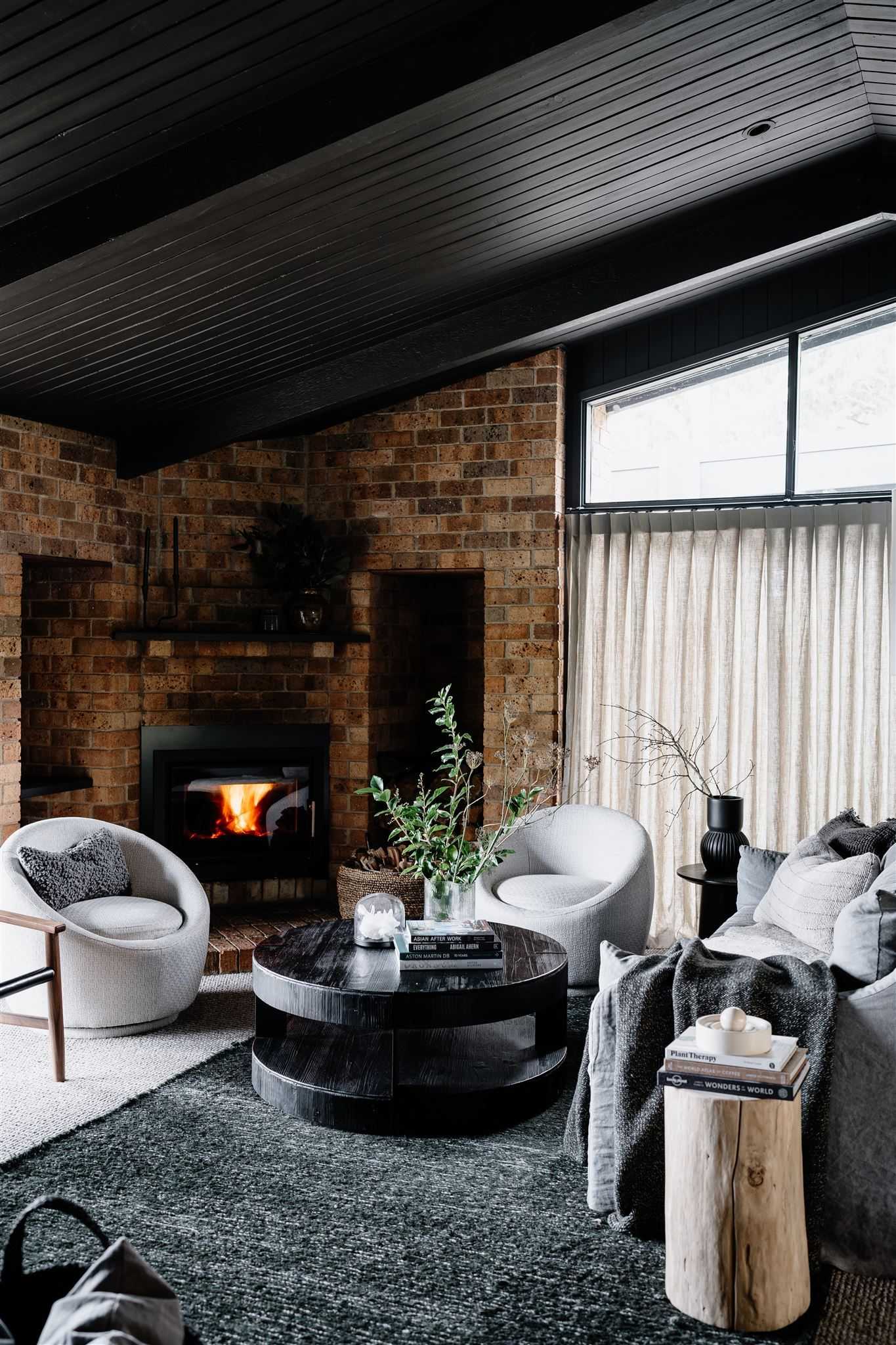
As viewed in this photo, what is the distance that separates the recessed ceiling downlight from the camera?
13.1 feet

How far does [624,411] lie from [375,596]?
1.59 m

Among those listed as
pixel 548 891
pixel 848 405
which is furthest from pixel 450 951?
pixel 848 405

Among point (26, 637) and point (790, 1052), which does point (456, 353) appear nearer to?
point (26, 637)

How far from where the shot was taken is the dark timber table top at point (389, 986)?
3.33 meters

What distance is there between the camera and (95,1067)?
3.84 m

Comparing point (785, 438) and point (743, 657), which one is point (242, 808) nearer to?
point (743, 657)

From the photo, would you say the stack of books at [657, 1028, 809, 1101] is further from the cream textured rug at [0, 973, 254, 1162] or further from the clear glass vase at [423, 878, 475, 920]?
the cream textured rug at [0, 973, 254, 1162]

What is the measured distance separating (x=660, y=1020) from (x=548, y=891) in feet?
6.34

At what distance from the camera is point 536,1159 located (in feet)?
10.4

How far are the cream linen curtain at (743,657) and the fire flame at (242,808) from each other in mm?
1557

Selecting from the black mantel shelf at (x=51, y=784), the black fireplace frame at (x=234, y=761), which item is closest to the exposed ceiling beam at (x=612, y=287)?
the black fireplace frame at (x=234, y=761)

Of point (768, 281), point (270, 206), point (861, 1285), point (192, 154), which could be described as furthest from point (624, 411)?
point (861, 1285)

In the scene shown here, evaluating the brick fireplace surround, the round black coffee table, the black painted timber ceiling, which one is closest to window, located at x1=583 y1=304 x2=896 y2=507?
the brick fireplace surround

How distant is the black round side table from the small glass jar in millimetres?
1533
